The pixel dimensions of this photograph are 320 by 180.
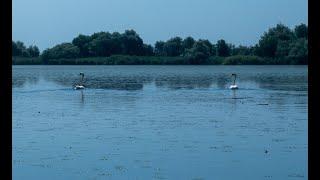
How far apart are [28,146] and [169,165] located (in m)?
3.81

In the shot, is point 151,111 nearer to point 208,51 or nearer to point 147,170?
point 147,170

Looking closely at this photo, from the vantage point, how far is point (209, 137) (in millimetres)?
15883

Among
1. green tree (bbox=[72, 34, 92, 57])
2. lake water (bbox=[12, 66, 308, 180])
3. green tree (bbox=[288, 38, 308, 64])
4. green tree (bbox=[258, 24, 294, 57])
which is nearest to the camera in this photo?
lake water (bbox=[12, 66, 308, 180])

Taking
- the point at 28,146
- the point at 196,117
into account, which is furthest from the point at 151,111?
the point at 28,146

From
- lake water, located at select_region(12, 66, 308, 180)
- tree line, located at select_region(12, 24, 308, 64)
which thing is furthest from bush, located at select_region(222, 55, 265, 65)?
lake water, located at select_region(12, 66, 308, 180)

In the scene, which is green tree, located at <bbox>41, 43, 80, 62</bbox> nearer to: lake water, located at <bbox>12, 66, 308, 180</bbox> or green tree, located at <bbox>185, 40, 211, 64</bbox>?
green tree, located at <bbox>185, 40, 211, 64</bbox>

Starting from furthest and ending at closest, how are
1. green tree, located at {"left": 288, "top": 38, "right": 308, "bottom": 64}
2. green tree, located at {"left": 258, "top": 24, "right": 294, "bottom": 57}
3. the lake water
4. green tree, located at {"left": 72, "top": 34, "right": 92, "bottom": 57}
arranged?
green tree, located at {"left": 72, "top": 34, "right": 92, "bottom": 57} → green tree, located at {"left": 258, "top": 24, "right": 294, "bottom": 57} → green tree, located at {"left": 288, "top": 38, "right": 308, "bottom": 64} → the lake water

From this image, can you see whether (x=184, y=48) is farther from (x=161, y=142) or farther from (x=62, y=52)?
(x=161, y=142)

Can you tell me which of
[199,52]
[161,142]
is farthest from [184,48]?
[161,142]

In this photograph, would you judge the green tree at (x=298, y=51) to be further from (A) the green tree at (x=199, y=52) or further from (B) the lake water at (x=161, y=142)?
(B) the lake water at (x=161, y=142)

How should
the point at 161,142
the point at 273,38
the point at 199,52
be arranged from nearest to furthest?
the point at 161,142 → the point at 273,38 → the point at 199,52

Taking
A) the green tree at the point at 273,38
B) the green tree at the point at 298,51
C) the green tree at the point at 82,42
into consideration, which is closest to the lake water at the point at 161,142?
the green tree at the point at 298,51
